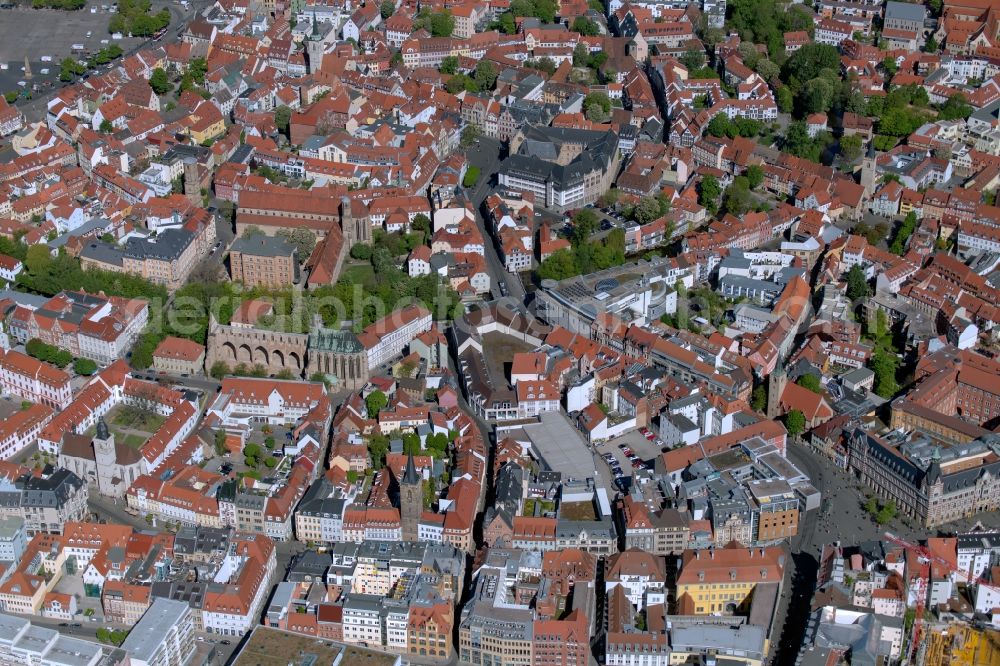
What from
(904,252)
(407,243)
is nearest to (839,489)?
(904,252)

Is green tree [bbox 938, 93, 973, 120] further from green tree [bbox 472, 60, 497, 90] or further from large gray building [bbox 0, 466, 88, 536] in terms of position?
large gray building [bbox 0, 466, 88, 536]

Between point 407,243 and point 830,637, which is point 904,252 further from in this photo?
point 830,637

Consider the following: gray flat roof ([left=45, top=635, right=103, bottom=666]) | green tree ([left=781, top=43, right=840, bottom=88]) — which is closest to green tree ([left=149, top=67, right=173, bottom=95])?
green tree ([left=781, top=43, right=840, bottom=88])

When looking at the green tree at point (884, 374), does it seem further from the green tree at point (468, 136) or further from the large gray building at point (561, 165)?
the green tree at point (468, 136)

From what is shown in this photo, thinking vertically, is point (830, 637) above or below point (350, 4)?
below

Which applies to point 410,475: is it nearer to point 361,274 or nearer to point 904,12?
point 361,274

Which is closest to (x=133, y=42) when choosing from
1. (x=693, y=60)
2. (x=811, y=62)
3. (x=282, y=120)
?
(x=282, y=120)

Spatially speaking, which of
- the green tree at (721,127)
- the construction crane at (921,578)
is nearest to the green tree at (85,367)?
the construction crane at (921,578)
